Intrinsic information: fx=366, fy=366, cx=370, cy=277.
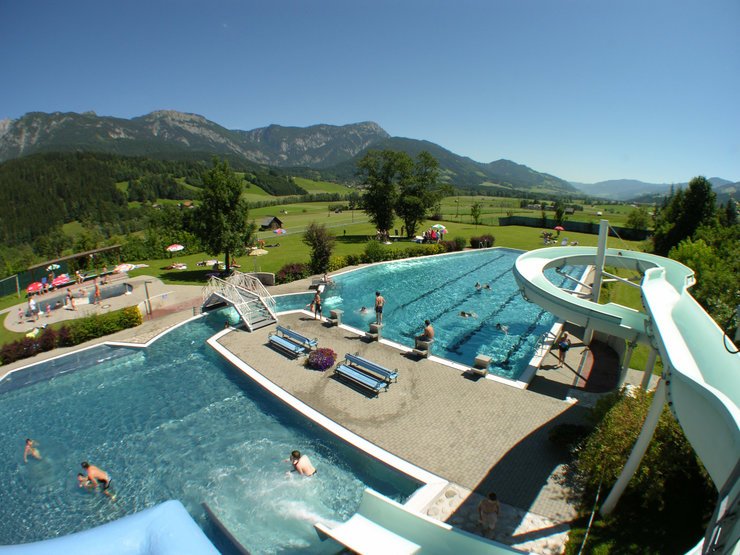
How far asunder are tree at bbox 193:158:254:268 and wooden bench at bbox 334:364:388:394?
18.1m

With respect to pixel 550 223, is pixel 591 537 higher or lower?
lower

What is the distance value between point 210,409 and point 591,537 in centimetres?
1174

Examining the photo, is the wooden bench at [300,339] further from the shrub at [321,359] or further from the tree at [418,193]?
the tree at [418,193]

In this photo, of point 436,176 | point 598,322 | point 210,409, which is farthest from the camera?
point 436,176

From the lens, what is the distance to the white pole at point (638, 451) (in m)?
7.18

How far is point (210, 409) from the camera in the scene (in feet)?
43.1

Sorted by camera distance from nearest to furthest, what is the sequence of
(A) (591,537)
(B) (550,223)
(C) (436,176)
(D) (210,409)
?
(A) (591,537)
(D) (210,409)
(C) (436,176)
(B) (550,223)

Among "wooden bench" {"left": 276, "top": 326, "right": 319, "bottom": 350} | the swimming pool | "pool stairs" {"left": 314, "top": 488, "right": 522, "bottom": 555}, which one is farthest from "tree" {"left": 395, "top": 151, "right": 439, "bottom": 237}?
"pool stairs" {"left": 314, "top": 488, "right": 522, "bottom": 555}

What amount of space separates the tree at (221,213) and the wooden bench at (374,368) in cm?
1791

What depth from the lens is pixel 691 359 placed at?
19.7ft

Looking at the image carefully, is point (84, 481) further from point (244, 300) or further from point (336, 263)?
point (336, 263)

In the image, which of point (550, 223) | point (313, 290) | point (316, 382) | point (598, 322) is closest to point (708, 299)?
point (598, 322)

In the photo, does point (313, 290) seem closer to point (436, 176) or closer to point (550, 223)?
point (436, 176)

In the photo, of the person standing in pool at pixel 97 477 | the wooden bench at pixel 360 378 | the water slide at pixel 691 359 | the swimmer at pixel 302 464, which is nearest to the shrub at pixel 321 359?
the wooden bench at pixel 360 378
